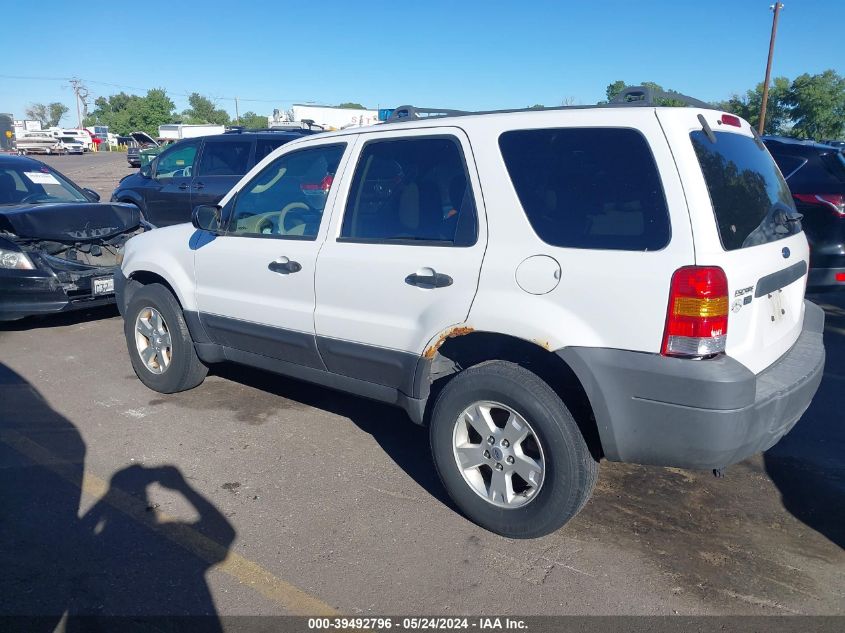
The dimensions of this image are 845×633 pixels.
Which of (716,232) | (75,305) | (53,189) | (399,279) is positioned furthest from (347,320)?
(53,189)

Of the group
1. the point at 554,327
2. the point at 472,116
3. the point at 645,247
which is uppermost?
the point at 472,116

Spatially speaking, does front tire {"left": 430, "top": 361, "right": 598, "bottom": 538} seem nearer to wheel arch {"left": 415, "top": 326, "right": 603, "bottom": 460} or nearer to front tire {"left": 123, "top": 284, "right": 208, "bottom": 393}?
wheel arch {"left": 415, "top": 326, "right": 603, "bottom": 460}

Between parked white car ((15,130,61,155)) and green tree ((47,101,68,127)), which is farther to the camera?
green tree ((47,101,68,127))

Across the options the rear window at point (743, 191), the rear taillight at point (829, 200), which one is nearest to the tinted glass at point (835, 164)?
the rear taillight at point (829, 200)

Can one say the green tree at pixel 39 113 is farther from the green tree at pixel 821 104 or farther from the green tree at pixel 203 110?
the green tree at pixel 821 104

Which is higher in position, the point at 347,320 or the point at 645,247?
the point at 645,247

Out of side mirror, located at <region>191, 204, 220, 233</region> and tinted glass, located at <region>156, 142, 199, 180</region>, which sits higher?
side mirror, located at <region>191, 204, 220, 233</region>

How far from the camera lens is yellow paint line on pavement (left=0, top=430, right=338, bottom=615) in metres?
2.97

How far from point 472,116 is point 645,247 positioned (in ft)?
3.96

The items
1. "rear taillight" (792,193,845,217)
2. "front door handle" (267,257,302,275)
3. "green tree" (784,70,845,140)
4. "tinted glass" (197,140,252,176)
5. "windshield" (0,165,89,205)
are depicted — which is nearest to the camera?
"front door handle" (267,257,302,275)

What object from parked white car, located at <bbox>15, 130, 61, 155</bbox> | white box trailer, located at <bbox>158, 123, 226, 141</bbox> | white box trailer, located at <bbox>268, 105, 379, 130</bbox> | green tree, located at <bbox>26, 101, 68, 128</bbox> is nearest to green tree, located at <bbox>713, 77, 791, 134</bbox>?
white box trailer, located at <bbox>268, 105, 379, 130</bbox>

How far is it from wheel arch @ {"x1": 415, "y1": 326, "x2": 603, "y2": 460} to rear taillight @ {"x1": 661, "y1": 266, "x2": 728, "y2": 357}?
19.0 inches

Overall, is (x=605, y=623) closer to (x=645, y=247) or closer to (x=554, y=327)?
(x=554, y=327)

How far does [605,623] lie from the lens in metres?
2.80
